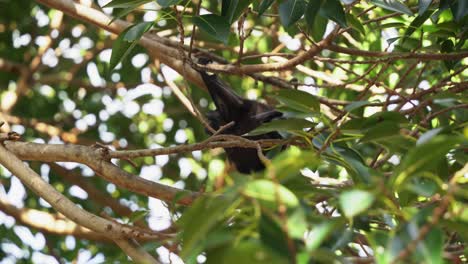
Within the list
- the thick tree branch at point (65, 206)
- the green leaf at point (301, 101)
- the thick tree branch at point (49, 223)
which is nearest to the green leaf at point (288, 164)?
the green leaf at point (301, 101)

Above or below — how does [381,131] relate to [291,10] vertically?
below

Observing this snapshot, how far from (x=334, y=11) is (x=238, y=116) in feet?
8.00

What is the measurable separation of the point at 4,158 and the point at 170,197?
75 centimetres

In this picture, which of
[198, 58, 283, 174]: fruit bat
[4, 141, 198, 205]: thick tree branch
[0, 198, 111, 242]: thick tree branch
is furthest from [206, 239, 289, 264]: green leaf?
[0, 198, 111, 242]: thick tree branch

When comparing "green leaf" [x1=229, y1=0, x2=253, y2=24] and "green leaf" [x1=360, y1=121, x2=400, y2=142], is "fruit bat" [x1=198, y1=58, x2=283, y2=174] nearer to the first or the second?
"green leaf" [x1=229, y1=0, x2=253, y2=24]

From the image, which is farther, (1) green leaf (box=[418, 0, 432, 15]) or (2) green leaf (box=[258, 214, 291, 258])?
(1) green leaf (box=[418, 0, 432, 15])

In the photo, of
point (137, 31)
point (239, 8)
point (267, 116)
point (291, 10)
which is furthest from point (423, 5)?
point (267, 116)

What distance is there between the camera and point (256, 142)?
8.80ft

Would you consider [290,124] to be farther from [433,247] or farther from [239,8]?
[433,247]

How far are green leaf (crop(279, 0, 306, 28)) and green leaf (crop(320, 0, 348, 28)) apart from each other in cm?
7

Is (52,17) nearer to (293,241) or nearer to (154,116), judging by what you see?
(154,116)

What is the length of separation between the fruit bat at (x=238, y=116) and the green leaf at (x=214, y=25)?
1.97m

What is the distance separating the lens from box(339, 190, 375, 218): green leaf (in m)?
1.32

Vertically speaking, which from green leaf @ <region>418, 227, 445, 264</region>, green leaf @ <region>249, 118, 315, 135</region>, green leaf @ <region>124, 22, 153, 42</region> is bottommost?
green leaf @ <region>249, 118, 315, 135</region>
